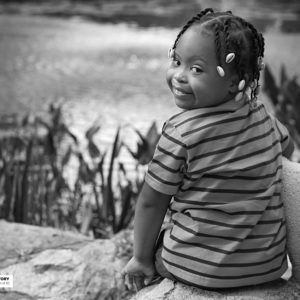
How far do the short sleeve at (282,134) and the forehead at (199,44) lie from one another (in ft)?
1.04

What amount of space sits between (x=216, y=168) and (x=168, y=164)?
11 cm

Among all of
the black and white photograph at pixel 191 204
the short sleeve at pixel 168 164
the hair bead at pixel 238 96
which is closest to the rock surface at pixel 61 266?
the black and white photograph at pixel 191 204

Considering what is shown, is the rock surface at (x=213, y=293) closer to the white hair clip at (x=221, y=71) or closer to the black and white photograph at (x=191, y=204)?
the black and white photograph at (x=191, y=204)

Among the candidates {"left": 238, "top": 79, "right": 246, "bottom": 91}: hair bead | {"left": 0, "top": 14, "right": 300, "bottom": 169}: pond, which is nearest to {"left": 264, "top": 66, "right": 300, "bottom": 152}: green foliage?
{"left": 0, "top": 14, "right": 300, "bottom": 169}: pond

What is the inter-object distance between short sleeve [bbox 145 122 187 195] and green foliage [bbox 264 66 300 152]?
148 cm

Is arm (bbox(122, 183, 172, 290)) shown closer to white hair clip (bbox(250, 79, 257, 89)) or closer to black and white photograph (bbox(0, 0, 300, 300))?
black and white photograph (bbox(0, 0, 300, 300))

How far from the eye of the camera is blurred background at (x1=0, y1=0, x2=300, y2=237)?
269 centimetres

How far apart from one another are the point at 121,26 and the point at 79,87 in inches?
97.7

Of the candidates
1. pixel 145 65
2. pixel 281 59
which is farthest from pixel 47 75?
pixel 281 59

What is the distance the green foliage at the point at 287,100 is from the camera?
2.96 meters

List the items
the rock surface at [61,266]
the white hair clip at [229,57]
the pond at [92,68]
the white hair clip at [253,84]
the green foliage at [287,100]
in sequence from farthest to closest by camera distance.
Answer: the pond at [92,68], the green foliage at [287,100], the rock surface at [61,266], the white hair clip at [253,84], the white hair clip at [229,57]

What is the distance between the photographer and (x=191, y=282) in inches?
60.9

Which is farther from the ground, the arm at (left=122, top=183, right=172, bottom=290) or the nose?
the nose

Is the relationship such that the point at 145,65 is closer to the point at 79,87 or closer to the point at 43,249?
the point at 79,87
